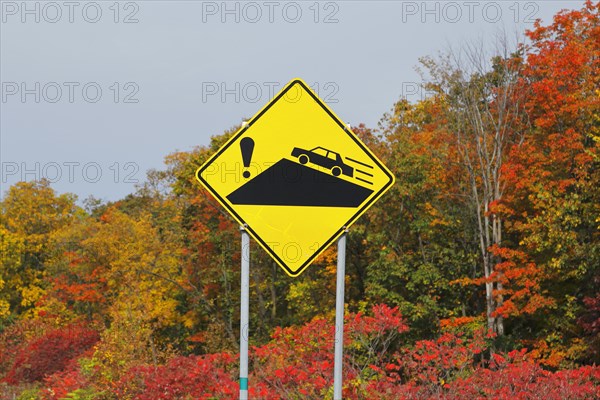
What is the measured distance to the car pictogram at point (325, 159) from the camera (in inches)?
218

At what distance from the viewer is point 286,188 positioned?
18.1ft

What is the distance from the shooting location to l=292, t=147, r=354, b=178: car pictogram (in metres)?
5.54

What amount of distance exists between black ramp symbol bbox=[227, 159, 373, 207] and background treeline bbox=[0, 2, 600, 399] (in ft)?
22.4

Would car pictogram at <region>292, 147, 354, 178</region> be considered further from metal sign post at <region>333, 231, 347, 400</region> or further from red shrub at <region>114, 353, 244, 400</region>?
red shrub at <region>114, 353, 244, 400</region>

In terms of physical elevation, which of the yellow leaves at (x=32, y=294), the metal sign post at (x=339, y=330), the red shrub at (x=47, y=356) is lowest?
the red shrub at (x=47, y=356)

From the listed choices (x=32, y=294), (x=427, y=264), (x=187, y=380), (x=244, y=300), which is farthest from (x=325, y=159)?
(x=32, y=294)

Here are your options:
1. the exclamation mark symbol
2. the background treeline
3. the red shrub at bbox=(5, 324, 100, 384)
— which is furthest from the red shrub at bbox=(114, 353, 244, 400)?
the red shrub at bbox=(5, 324, 100, 384)

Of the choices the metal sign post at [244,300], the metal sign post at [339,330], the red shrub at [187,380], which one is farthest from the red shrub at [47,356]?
the metal sign post at [339,330]

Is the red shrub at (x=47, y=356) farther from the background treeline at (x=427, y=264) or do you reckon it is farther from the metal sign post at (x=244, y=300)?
the metal sign post at (x=244, y=300)

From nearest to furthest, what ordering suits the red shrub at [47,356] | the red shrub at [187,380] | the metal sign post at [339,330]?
the metal sign post at [339,330]
the red shrub at [187,380]
the red shrub at [47,356]

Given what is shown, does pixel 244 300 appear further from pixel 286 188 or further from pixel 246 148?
pixel 246 148

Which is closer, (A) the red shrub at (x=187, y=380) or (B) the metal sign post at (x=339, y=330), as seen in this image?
(B) the metal sign post at (x=339, y=330)

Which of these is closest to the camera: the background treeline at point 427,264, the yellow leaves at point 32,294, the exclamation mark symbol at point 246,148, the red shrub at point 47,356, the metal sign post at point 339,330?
the metal sign post at point 339,330

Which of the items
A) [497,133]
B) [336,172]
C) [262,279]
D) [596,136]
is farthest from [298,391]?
[262,279]
